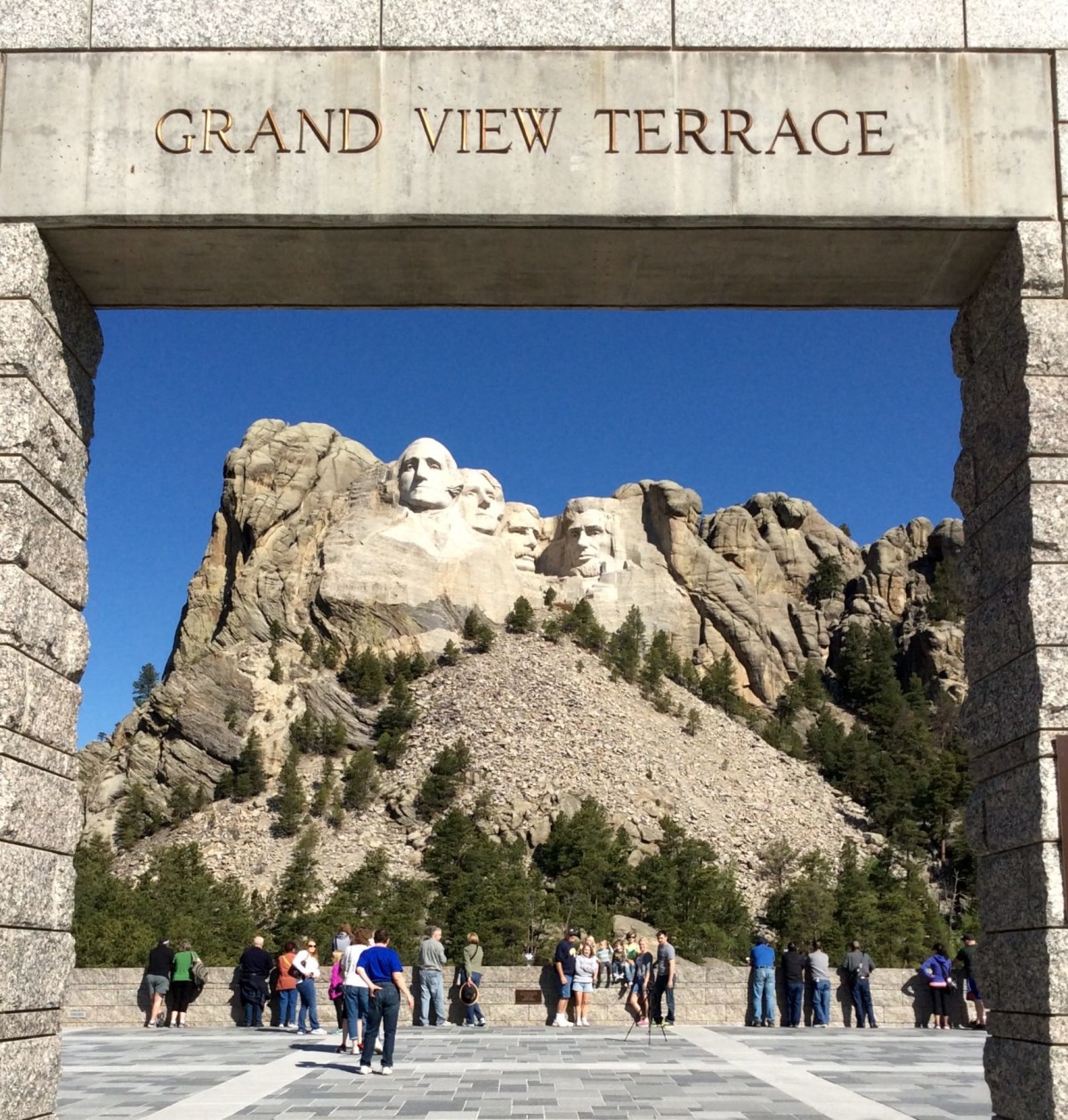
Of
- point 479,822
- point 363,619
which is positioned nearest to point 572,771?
point 479,822

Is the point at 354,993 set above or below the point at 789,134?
below

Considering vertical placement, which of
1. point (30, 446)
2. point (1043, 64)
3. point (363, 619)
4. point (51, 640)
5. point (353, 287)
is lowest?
point (51, 640)

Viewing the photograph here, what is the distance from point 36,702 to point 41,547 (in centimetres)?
76

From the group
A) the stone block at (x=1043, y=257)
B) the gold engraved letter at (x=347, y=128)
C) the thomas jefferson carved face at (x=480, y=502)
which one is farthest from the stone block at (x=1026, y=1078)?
the thomas jefferson carved face at (x=480, y=502)

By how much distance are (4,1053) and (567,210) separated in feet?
15.7

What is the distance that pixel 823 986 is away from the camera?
804 inches

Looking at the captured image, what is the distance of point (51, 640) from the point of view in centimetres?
704

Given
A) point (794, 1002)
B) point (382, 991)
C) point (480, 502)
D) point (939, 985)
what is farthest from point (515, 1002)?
point (480, 502)

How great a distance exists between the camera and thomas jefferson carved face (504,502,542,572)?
85.4 meters

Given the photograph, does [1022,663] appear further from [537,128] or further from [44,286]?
[44,286]

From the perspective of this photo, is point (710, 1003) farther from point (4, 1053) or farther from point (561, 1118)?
point (4, 1053)

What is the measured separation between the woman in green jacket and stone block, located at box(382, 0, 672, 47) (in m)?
15.2

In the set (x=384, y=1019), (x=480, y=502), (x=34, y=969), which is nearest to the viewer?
(x=34, y=969)

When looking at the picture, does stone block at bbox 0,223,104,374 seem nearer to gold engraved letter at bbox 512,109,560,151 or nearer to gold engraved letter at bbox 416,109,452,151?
gold engraved letter at bbox 416,109,452,151
